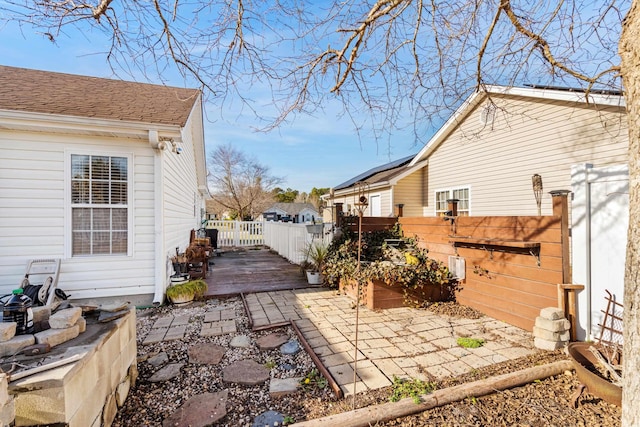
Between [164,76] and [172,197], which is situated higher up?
[164,76]

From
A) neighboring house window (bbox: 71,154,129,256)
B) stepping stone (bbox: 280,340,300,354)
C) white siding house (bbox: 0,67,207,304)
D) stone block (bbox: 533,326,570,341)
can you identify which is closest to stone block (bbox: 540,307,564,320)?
stone block (bbox: 533,326,570,341)

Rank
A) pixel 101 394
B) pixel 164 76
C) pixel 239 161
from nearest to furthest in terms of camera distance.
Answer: pixel 101 394
pixel 164 76
pixel 239 161

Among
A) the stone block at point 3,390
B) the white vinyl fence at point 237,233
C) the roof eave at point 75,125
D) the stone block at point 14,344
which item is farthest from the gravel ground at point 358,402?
the white vinyl fence at point 237,233

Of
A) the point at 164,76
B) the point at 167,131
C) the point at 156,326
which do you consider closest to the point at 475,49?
the point at 164,76

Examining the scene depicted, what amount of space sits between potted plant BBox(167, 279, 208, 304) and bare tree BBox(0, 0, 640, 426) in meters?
3.29

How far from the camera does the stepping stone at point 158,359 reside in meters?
2.96

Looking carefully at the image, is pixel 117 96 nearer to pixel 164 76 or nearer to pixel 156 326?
pixel 164 76

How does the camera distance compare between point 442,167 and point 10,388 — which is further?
point 442,167

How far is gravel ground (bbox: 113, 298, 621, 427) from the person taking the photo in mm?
2146

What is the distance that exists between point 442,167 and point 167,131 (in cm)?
816

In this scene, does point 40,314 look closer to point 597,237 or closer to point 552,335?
point 552,335

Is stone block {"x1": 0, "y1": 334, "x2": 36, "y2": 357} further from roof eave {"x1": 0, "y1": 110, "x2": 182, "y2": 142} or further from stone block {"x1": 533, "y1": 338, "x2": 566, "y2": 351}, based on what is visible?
stone block {"x1": 533, "y1": 338, "x2": 566, "y2": 351}

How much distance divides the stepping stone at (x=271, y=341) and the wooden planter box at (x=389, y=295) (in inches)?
63.4

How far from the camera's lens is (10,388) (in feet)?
4.52
